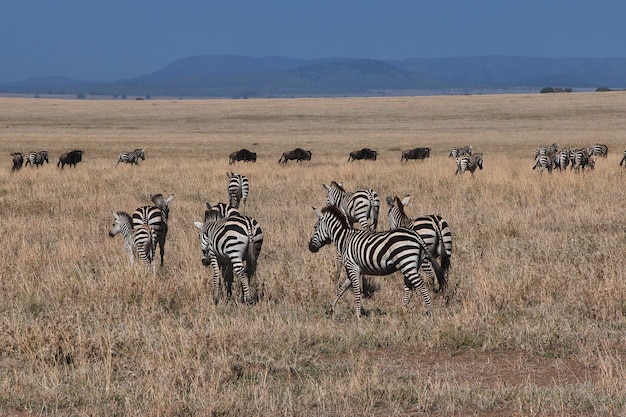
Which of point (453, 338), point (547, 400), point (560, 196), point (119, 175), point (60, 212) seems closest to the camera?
point (547, 400)

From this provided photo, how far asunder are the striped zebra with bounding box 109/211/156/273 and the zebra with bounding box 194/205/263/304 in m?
1.10

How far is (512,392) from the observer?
622 centimetres

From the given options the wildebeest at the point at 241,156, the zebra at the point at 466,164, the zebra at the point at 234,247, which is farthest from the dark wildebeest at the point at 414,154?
the zebra at the point at 234,247

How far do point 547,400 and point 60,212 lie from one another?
48.6 ft

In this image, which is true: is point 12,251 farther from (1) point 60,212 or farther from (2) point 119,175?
(2) point 119,175

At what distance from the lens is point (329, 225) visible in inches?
396

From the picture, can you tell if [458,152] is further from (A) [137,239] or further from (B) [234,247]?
(B) [234,247]

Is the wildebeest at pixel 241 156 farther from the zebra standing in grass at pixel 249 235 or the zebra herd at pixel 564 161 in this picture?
the zebra standing in grass at pixel 249 235

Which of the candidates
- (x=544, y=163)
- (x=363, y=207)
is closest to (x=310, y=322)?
(x=363, y=207)

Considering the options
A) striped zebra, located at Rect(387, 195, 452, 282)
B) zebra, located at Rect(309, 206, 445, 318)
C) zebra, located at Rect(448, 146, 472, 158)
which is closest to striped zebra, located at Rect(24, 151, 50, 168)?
zebra, located at Rect(448, 146, 472, 158)

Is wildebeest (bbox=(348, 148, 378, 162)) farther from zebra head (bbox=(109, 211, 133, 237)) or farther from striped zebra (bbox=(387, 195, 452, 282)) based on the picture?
striped zebra (bbox=(387, 195, 452, 282))

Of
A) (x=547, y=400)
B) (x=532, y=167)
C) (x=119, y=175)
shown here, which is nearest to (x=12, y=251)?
(x=547, y=400)

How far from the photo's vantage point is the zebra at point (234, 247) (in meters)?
9.48

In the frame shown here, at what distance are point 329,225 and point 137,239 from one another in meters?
2.90
